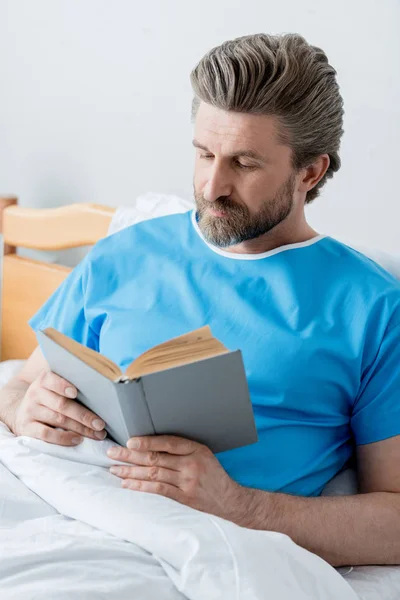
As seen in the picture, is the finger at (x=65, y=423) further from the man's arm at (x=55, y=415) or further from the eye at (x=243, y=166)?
the eye at (x=243, y=166)

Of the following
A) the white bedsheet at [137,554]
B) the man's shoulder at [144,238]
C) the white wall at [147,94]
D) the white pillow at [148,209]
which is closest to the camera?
the white bedsheet at [137,554]

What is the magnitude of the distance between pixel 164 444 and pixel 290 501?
0.22 metres

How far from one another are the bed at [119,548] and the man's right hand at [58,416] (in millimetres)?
17

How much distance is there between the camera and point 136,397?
1.04 metres

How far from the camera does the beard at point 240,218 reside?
1328 millimetres

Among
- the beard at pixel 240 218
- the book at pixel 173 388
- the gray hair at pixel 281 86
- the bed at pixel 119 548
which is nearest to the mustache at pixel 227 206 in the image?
the beard at pixel 240 218

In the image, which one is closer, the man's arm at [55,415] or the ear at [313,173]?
the man's arm at [55,415]

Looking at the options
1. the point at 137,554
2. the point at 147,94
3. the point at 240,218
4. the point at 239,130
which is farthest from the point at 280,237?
the point at 147,94

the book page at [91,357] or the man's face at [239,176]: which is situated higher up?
the man's face at [239,176]

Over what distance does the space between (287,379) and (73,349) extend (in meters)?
0.36

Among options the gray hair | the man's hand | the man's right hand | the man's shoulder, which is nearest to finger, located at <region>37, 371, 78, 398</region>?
the man's right hand

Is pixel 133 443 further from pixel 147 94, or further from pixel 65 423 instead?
pixel 147 94

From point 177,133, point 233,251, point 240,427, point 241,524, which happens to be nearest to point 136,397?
point 240,427

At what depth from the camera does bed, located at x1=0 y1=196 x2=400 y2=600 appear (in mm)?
1020
